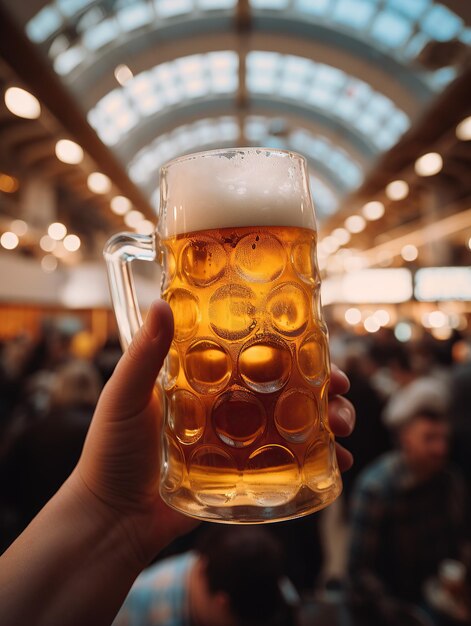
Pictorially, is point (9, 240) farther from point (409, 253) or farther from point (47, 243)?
point (409, 253)

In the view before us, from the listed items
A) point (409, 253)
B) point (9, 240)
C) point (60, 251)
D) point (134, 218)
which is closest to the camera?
point (9, 240)

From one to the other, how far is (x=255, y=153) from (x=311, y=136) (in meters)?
23.1

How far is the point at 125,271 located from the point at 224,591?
1.19m

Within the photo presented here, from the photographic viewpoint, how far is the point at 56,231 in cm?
1202

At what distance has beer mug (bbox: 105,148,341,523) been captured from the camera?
844 mm

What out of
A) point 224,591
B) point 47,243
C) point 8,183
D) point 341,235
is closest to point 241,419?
point 224,591

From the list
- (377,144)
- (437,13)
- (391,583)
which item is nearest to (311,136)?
(377,144)

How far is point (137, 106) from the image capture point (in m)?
18.5

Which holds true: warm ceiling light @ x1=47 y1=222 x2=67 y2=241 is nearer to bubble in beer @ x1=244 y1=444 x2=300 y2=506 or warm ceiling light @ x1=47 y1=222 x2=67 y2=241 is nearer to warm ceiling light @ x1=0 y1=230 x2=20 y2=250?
warm ceiling light @ x1=0 y1=230 x2=20 y2=250

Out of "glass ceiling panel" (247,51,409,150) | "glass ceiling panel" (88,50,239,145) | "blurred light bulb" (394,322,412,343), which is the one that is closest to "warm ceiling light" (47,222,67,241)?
"glass ceiling panel" (88,50,239,145)

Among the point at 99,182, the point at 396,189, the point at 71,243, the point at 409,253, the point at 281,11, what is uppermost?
the point at 281,11

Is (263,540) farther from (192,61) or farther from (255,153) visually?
(192,61)

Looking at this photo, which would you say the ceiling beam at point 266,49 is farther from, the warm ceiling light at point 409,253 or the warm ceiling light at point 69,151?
the warm ceiling light at point 69,151

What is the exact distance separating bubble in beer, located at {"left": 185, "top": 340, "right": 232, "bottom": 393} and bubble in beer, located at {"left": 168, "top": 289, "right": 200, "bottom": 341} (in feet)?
0.11
